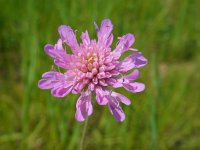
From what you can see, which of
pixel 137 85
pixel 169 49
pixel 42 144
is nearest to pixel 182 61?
pixel 169 49

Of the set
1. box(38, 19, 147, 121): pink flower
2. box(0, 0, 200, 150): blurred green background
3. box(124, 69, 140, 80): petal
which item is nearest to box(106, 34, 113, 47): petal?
box(38, 19, 147, 121): pink flower

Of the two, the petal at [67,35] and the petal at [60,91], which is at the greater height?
the petal at [67,35]

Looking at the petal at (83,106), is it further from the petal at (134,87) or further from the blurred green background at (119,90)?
the blurred green background at (119,90)

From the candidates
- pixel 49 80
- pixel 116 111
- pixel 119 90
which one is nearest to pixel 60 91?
pixel 49 80

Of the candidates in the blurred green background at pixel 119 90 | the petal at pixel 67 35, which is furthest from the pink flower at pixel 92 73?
the blurred green background at pixel 119 90

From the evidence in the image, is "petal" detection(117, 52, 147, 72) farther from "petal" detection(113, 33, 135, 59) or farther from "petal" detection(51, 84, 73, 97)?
"petal" detection(51, 84, 73, 97)

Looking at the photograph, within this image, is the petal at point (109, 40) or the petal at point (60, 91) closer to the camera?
the petal at point (60, 91)

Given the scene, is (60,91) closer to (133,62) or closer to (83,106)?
(83,106)
